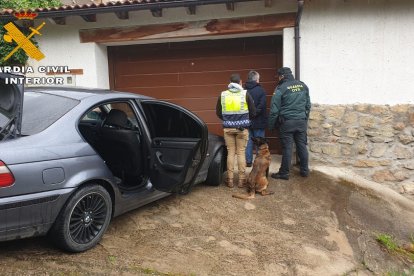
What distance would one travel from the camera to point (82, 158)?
12.0 feet

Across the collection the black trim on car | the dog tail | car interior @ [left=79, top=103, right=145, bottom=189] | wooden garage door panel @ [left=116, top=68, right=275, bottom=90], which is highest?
wooden garage door panel @ [left=116, top=68, right=275, bottom=90]

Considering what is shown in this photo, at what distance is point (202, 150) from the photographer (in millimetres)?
4660

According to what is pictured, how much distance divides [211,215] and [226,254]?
1005 mm

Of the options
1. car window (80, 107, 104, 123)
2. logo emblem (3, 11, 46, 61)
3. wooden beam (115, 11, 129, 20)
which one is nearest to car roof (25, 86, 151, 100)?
car window (80, 107, 104, 123)

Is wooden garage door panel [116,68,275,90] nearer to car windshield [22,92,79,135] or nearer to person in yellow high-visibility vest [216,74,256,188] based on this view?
person in yellow high-visibility vest [216,74,256,188]

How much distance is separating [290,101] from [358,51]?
1583 mm

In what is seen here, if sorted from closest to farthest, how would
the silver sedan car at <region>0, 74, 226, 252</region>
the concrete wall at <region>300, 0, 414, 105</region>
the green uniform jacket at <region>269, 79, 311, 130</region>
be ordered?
the silver sedan car at <region>0, 74, 226, 252</region> < the green uniform jacket at <region>269, 79, 311, 130</region> < the concrete wall at <region>300, 0, 414, 105</region>

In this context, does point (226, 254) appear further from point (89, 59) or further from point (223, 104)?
point (89, 59)

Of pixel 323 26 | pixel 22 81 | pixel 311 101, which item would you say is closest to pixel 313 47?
pixel 323 26

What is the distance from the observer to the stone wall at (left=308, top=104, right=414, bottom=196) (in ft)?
22.1

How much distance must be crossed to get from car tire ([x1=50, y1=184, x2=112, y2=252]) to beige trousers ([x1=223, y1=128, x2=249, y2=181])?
2480 millimetres

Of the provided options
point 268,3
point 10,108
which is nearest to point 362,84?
point 268,3

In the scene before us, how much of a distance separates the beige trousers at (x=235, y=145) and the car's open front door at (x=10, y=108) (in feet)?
10.5

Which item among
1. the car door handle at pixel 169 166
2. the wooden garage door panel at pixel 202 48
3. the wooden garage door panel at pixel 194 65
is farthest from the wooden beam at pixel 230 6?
the car door handle at pixel 169 166
